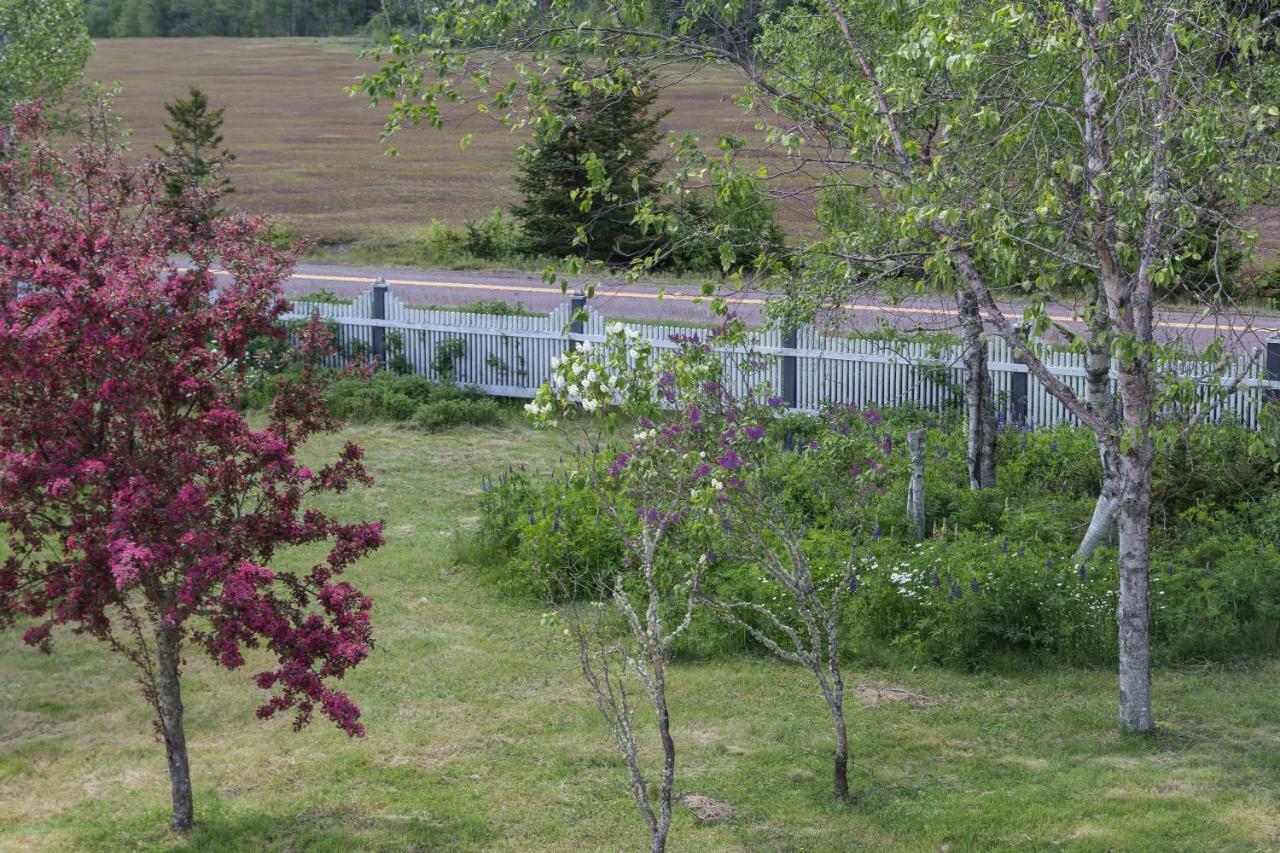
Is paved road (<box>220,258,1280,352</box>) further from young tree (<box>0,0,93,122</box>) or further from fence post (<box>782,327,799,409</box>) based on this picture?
young tree (<box>0,0,93,122</box>)

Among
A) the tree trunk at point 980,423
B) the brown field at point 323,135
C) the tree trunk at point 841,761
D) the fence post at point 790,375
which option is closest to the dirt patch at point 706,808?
the tree trunk at point 841,761

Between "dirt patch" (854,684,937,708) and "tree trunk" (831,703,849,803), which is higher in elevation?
"tree trunk" (831,703,849,803)

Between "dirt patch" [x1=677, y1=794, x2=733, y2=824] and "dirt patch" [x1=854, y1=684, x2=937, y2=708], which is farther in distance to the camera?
"dirt patch" [x1=854, y1=684, x2=937, y2=708]

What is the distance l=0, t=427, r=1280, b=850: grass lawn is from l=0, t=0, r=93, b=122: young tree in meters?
19.3

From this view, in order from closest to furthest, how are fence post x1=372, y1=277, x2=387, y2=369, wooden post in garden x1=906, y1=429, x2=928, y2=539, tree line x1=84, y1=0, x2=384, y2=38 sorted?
wooden post in garden x1=906, y1=429, x2=928, y2=539 → fence post x1=372, y1=277, x2=387, y2=369 → tree line x1=84, y1=0, x2=384, y2=38

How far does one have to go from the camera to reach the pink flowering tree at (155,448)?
7086 mm

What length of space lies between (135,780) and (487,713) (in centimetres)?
208

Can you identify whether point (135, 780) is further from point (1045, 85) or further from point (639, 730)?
point (1045, 85)

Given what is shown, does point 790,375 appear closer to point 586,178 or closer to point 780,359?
point 780,359

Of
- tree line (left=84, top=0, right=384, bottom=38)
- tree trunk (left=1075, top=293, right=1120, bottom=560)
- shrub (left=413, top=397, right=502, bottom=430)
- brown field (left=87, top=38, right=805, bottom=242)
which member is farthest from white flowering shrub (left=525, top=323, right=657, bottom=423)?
tree line (left=84, top=0, right=384, bottom=38)

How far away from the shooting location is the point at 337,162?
194 ft

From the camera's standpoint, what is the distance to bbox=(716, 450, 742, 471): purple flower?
28.6 ft

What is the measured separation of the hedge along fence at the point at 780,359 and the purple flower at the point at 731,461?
3618mm

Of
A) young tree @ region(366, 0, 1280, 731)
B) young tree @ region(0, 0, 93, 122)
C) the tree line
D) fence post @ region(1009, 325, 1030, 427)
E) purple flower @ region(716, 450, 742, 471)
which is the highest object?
the tree line
